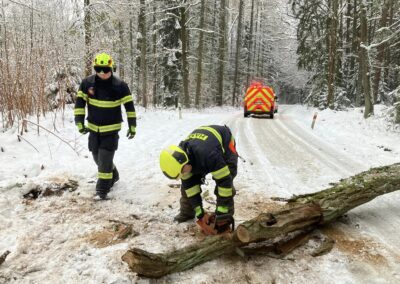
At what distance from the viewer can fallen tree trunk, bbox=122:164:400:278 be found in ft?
10.3

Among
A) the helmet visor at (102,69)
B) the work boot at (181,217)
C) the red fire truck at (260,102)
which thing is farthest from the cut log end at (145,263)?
Result: the red fire truck at (260,102)

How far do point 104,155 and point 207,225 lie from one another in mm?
2171

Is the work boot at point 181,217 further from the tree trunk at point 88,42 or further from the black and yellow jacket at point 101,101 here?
the tree trunk at point 88,42

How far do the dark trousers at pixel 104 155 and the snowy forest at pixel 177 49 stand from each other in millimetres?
3287

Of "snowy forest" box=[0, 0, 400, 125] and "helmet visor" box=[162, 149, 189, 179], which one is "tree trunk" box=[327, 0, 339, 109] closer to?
"snowy forest" box=[0, 0, 400, 125]

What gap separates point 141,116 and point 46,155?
7.87 metres

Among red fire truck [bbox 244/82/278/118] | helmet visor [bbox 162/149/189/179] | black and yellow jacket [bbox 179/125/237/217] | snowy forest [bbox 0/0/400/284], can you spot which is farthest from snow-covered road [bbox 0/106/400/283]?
red fire truck [bbox 244/82/278/118]

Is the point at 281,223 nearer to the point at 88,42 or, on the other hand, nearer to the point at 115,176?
the point at 115,176

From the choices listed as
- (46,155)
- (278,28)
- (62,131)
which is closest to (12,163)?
(46,155)

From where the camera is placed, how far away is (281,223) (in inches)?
148

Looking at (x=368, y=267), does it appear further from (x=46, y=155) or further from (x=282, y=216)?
(x=46, y=155)

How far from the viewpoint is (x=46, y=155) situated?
23.2 feet

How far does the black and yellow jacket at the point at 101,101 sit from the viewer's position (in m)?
5.30

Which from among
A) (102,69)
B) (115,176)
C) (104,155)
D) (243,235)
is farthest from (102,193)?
(243,235)
